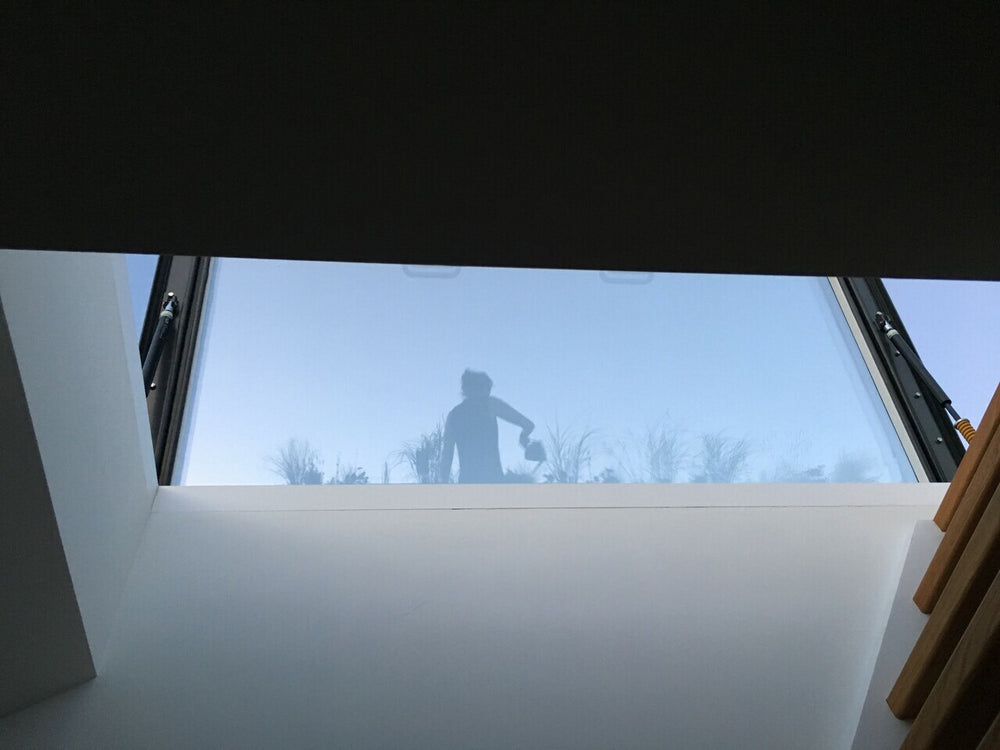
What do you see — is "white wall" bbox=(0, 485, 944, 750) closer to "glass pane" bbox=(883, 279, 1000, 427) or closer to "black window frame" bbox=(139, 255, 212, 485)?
"black window frame" bbox=(139, 255, 212, 485)

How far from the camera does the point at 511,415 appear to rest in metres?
2.90

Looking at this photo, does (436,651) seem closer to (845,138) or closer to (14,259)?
(14,259)

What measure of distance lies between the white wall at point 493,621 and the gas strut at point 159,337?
0.55 m

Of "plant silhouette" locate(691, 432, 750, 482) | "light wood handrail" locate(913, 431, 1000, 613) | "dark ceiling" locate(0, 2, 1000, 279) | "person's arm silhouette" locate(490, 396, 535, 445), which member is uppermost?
"person's arm silhouette" locate(490, 396, 535, 445)

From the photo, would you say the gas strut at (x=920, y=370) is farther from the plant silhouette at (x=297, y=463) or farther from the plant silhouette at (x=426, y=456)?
the plant silhouette at (x=297, y=463)

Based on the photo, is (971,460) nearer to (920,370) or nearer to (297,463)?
(920,370)

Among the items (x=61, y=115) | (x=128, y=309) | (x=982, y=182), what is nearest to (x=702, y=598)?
(x=982, y=182)

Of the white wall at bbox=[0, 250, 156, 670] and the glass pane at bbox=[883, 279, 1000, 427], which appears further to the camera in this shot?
the glass pane at bbox=[883, 279, 1000, 427]

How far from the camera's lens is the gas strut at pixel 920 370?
2.84m

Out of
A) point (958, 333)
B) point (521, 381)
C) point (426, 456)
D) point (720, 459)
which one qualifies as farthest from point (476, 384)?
point (958, 333)

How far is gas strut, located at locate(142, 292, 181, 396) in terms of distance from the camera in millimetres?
2723

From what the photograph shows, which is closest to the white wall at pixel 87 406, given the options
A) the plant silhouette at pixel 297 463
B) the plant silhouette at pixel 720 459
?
the plant silhouette at pixel 297 463

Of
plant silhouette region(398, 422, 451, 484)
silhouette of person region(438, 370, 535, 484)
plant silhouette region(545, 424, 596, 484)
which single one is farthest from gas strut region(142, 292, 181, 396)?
plant silhouette region(545, 424, 596, 484)

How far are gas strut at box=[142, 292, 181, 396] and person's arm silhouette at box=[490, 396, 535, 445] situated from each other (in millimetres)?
1174
